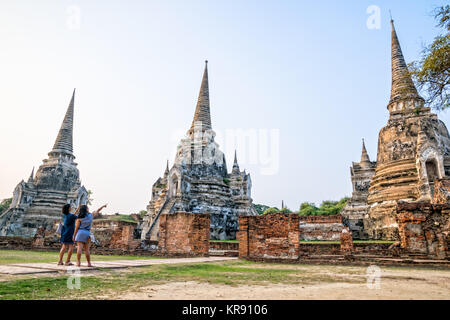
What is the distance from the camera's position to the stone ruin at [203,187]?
25812mm

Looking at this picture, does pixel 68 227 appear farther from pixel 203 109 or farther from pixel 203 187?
pixel 203 109

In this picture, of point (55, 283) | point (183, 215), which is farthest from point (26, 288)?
point (183, 215)

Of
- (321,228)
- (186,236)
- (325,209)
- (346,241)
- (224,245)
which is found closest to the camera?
(346,241)

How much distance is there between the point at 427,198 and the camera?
16016mm

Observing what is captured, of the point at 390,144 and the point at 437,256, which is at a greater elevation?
the point at 390,144

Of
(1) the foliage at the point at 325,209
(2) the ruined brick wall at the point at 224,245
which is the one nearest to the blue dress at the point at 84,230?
(2) the ruined brick wall at the point at 224,245

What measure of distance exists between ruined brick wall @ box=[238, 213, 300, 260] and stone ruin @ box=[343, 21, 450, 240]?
411 inches

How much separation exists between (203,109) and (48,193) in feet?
61.7

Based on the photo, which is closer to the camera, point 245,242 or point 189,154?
point 245,242

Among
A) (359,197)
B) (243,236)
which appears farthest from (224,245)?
(359,197)

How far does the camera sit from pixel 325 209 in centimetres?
4753

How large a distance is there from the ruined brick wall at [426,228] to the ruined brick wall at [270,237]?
344 cm
